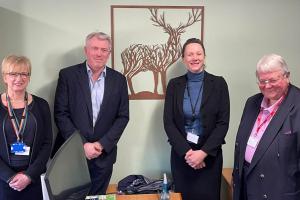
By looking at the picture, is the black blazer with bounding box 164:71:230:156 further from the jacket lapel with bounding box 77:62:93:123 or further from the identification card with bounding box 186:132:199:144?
the jacket lapel with bounding box 77:62:93:123

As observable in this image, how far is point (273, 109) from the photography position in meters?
2.01

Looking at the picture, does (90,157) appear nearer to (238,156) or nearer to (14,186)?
(14,186)

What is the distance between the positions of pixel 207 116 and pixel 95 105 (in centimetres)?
88

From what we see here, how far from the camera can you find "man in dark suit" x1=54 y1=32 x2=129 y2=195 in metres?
2.69

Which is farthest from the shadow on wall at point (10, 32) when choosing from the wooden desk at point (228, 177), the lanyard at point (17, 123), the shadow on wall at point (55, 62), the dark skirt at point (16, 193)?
the wooden desk at point (228, 177)

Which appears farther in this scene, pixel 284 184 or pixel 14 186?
pixel 14 186

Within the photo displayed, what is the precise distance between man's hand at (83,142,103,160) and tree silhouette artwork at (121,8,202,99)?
741 millimetres

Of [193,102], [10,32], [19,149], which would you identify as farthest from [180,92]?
[10,32]

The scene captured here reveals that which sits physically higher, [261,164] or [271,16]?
[271,16]

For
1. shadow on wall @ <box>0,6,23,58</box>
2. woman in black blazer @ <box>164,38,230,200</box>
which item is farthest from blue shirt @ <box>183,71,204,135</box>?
shadow on wall @ <box>0,6,23,58</box>

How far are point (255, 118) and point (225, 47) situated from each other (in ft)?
4.17

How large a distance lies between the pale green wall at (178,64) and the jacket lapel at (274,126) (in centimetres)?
138

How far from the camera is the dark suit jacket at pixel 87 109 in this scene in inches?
106

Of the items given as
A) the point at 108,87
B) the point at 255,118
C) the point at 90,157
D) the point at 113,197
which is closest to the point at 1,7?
the point at 108,87
